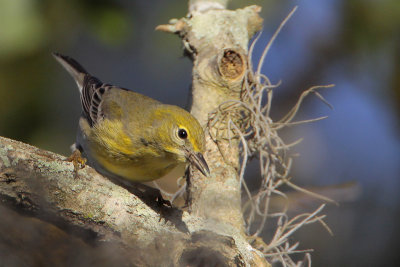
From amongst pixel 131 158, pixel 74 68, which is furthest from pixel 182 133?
pixel 74 68

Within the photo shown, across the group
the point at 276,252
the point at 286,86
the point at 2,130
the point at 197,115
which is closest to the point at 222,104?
the point at 197,115

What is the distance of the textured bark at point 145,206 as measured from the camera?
320 cm

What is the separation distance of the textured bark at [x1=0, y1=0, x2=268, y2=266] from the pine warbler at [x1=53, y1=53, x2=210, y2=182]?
24 centimetres

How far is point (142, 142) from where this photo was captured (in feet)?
14.4

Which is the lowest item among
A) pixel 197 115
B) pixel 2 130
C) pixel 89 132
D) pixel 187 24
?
pixel 2 130

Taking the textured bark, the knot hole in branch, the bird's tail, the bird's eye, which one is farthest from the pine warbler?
the bird's tail

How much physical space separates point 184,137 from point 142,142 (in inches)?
15.2

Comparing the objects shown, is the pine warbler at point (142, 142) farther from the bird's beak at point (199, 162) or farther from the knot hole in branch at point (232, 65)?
the knot hole in branch at point (232, 65)

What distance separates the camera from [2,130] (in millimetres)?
5441

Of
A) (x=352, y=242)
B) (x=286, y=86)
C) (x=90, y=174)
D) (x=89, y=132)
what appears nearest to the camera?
→ (x=90, y=174)

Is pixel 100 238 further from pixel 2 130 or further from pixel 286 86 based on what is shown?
pixel 286 86

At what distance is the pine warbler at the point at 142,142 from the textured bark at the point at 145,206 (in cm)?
24

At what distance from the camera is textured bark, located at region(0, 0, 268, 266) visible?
3.20 m

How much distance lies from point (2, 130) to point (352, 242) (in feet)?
13.1
